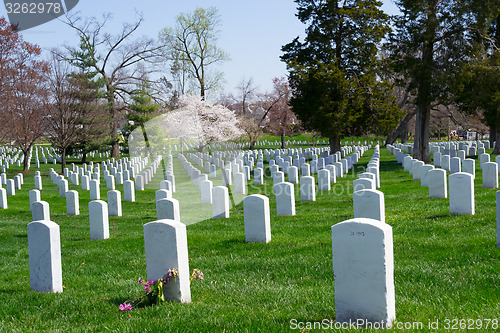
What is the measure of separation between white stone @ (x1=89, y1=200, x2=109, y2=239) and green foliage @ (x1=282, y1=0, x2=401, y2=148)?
22.7m

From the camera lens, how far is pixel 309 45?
34250mm

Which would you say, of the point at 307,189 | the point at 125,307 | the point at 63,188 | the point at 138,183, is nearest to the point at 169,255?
the point at 125,307

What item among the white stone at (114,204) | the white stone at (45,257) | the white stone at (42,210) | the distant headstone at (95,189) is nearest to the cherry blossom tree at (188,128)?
the distant headstone at (95,189)

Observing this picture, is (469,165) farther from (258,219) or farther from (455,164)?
(258,219)

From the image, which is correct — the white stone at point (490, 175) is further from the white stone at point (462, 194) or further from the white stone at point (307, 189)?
the white stone at point (462, 194)

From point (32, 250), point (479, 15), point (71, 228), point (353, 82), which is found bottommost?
point (71, 228)

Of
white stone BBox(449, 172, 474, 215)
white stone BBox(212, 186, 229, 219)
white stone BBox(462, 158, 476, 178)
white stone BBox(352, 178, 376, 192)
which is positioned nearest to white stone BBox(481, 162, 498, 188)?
white stone BBox(462, 158, 476, 178)

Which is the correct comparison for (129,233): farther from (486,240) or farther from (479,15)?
(479,15)

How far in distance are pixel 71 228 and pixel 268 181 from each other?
1271 centimetres

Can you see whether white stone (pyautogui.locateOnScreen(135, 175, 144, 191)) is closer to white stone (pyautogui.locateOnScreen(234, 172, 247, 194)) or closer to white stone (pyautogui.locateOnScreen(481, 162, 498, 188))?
white stone (pyautogui.locateOnScreen(234, 172, 247, 194))

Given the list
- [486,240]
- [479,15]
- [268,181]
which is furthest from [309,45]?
[486,240]

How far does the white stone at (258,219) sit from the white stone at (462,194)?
13.5ft

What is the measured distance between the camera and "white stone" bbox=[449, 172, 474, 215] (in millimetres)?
9672

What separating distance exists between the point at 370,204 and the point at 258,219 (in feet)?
6.64
